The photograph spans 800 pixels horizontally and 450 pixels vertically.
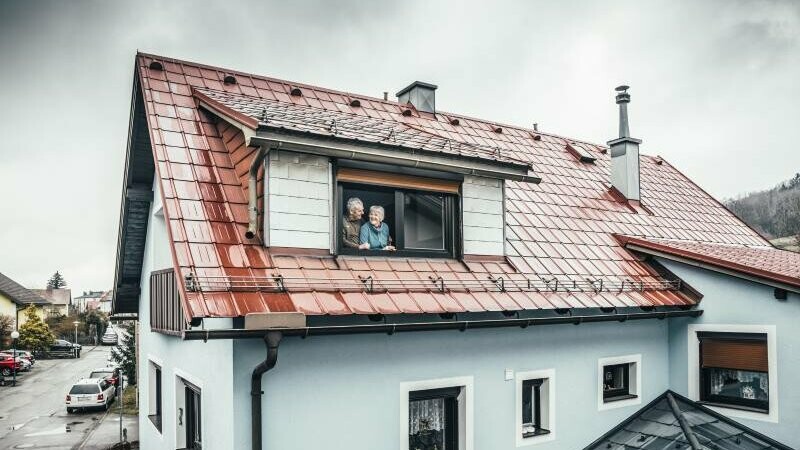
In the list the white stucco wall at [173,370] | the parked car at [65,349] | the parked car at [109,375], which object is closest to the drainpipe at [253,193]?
the white stucco wall at [173,370]

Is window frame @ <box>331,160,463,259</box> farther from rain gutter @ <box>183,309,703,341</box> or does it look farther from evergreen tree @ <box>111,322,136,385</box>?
evergreen tree @ <box>111,322,136,385</box>

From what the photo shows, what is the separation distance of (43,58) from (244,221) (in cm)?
1356

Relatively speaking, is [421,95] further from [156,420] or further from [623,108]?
[156,420]

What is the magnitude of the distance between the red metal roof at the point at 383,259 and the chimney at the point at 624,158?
35 cm

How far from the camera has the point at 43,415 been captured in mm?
23953

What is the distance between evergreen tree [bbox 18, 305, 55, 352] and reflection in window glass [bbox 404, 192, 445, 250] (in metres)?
45.9

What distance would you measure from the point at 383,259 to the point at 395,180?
1009 mm

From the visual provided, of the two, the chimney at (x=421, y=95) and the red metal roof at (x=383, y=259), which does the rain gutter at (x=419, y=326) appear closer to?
the red metal roof at (x=383, y=259)

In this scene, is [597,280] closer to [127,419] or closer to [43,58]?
[43,58]

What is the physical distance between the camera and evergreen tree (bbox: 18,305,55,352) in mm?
44375

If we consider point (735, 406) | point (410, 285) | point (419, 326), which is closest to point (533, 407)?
point (419, 326)

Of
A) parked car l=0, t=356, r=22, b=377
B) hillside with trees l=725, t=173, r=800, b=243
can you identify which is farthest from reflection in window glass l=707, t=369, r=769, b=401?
parked car l=0, t=356, r=22, b=377

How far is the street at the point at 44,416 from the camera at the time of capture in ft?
63.2

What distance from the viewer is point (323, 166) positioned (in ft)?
23.6
